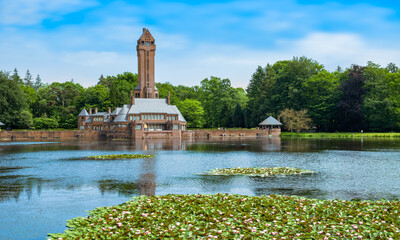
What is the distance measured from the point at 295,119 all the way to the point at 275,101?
46.5 feet

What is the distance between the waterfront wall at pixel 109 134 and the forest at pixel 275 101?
13614mm

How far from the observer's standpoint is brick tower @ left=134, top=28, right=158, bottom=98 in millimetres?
122875

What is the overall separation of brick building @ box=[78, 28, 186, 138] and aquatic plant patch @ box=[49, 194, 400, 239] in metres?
79.3

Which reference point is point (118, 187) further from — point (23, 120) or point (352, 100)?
point (23, 120)

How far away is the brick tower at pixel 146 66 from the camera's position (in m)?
123

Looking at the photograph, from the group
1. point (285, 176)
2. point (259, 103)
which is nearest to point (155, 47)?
point (259, 103)

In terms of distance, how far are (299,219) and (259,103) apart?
10813 centimetres

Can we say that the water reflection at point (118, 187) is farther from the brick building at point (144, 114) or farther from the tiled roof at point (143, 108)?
the tiled roof at point (143, 108)

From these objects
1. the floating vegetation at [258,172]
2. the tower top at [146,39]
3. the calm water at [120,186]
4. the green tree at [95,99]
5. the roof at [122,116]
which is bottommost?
the calm water at [120,186]

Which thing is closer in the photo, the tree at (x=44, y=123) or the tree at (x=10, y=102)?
the tree at (x=10, y=102)

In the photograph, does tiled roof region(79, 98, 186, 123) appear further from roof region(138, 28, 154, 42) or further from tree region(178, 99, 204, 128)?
roof region(138, 28, 154, 42)

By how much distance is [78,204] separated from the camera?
17.2 meters

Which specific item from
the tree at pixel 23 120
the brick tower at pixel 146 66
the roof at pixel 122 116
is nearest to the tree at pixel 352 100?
the roof at pixel 122 116

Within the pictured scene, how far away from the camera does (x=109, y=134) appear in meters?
96.1
